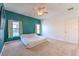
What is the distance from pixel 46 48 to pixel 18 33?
83 centimetres

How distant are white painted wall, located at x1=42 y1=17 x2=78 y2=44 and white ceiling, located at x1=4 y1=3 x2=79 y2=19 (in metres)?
0.12

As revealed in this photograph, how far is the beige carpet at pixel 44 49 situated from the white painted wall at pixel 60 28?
0.16 m

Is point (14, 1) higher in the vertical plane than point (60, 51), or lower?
higher

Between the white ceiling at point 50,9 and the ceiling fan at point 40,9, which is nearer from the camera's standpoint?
the white ceiling at point 50,9

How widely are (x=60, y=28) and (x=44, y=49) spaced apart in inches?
27.9

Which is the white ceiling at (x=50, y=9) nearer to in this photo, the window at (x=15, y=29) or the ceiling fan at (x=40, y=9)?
the ceiling fan at (x=40, y=9)

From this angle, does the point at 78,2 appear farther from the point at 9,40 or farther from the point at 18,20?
the point at 9,40

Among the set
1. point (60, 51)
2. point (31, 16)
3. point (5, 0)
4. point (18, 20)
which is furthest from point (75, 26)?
point (5, 0)

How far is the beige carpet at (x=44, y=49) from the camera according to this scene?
1.77 meters

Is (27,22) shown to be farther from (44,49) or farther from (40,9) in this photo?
(44,49)

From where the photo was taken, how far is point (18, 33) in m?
1.80

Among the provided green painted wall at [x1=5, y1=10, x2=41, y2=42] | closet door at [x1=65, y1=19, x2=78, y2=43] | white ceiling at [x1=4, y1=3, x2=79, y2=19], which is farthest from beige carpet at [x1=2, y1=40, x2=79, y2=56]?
white ceiling at [x1=4, y1=3, x2=79, y2=19]

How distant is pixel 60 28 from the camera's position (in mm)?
1960

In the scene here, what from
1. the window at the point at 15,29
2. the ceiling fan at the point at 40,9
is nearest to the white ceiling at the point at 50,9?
the ceiling fan at the point at 40,9
